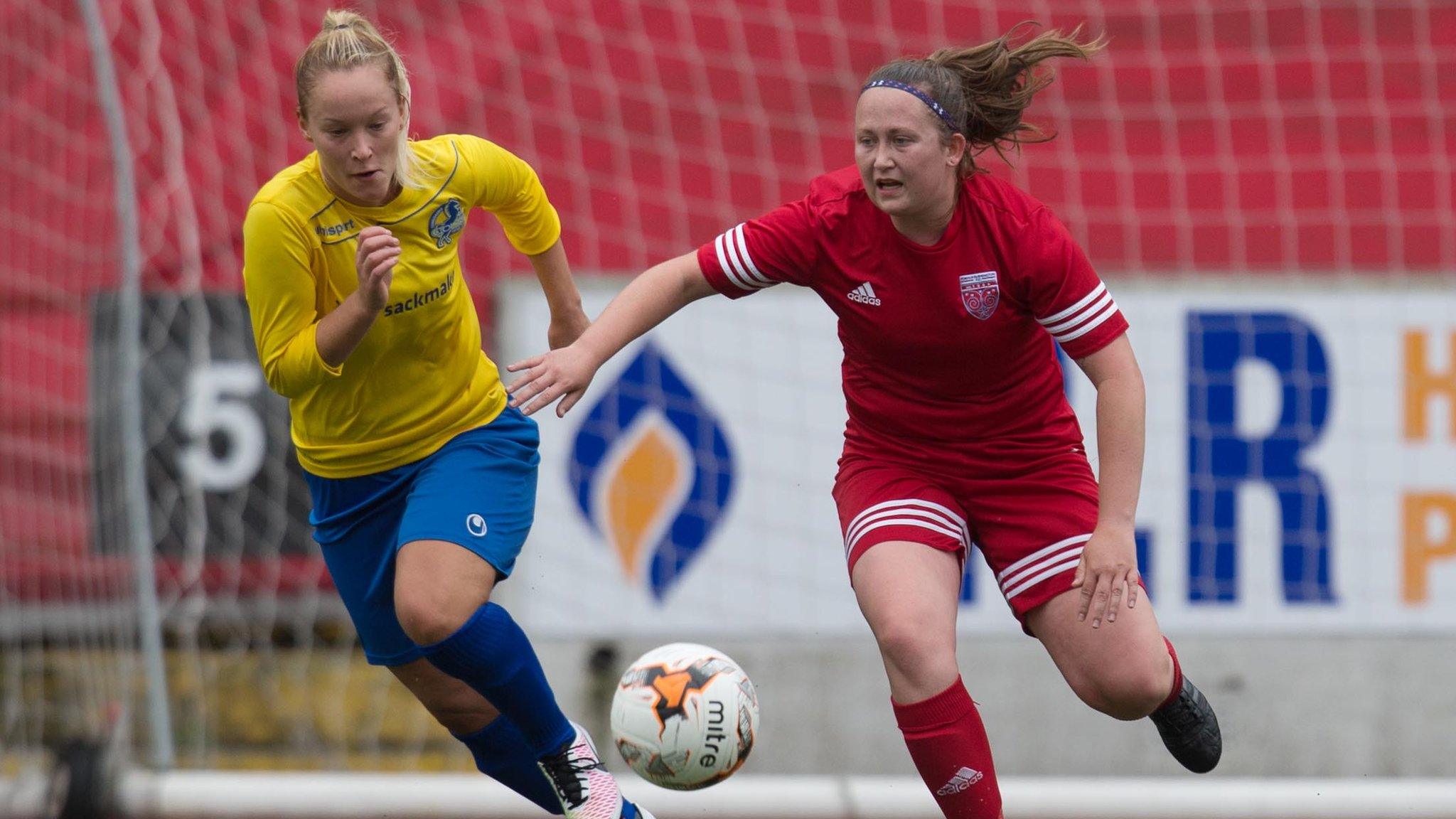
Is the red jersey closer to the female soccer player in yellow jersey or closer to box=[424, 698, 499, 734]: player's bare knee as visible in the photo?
the female soccer player in yellow jersey

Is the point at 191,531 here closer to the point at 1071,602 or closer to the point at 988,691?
the point at 988,691

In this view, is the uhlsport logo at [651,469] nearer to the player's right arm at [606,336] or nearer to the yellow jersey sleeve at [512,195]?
the yellow jersey sleeve at [512,195]

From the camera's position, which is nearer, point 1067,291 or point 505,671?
point 1067,291

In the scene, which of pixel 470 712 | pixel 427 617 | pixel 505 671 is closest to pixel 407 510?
pixel 427 617

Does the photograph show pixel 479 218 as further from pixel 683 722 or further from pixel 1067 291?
pixel 1067 291

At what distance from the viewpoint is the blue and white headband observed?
10.5 ft

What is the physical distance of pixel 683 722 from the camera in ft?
11.4

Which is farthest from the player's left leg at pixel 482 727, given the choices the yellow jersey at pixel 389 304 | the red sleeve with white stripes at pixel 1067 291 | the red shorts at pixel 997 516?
the red sleeve with white stripes at pixel 1067 291

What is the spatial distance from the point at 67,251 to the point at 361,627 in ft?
10.2

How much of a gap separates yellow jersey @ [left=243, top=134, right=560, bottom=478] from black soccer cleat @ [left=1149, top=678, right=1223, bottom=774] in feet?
5.27

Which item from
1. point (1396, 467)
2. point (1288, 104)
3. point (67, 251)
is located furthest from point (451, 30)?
point (1396, 467)

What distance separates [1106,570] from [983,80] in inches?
39.6

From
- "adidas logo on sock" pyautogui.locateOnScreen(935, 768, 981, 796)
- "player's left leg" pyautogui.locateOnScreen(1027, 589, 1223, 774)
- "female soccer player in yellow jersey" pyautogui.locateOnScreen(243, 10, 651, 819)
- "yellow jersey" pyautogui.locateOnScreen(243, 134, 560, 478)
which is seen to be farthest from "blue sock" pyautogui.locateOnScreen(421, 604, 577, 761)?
"player's left leg" pyautogui.locateOnScreen(1027, 589, 1223, 774)

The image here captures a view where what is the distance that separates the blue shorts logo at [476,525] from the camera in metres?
3.35
